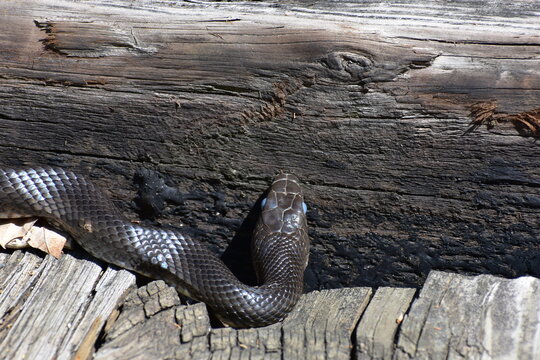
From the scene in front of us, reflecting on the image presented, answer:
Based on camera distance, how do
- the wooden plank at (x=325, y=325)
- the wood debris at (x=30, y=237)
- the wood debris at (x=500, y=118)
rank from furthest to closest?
1. the wood debris at (x=30, y=237)
2. the wood debris at (x=500, y=118)
3. the wooden plank at (x=325, y=325)

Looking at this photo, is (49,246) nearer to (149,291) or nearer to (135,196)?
(135,196)

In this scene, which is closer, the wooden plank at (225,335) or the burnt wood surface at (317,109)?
the wooden plank at (225,335)

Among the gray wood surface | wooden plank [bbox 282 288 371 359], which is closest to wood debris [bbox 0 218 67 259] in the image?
the gray wood surface

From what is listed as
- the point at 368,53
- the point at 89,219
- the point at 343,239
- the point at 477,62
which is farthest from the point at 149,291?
the point at 477,62

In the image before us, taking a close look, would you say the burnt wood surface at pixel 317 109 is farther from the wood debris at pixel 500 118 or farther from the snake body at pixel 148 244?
the snake body at pixel 148 244

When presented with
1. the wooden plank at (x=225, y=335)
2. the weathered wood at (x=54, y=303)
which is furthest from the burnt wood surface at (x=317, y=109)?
the wooden plank at (x=225, y=335)

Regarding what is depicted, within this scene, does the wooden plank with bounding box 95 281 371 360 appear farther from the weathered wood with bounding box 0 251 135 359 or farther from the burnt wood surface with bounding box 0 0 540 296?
the burnt wood surface with bounding box 0 0 540 296

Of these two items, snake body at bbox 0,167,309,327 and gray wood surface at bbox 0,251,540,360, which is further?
snake body at bbox 0,167,309,327
